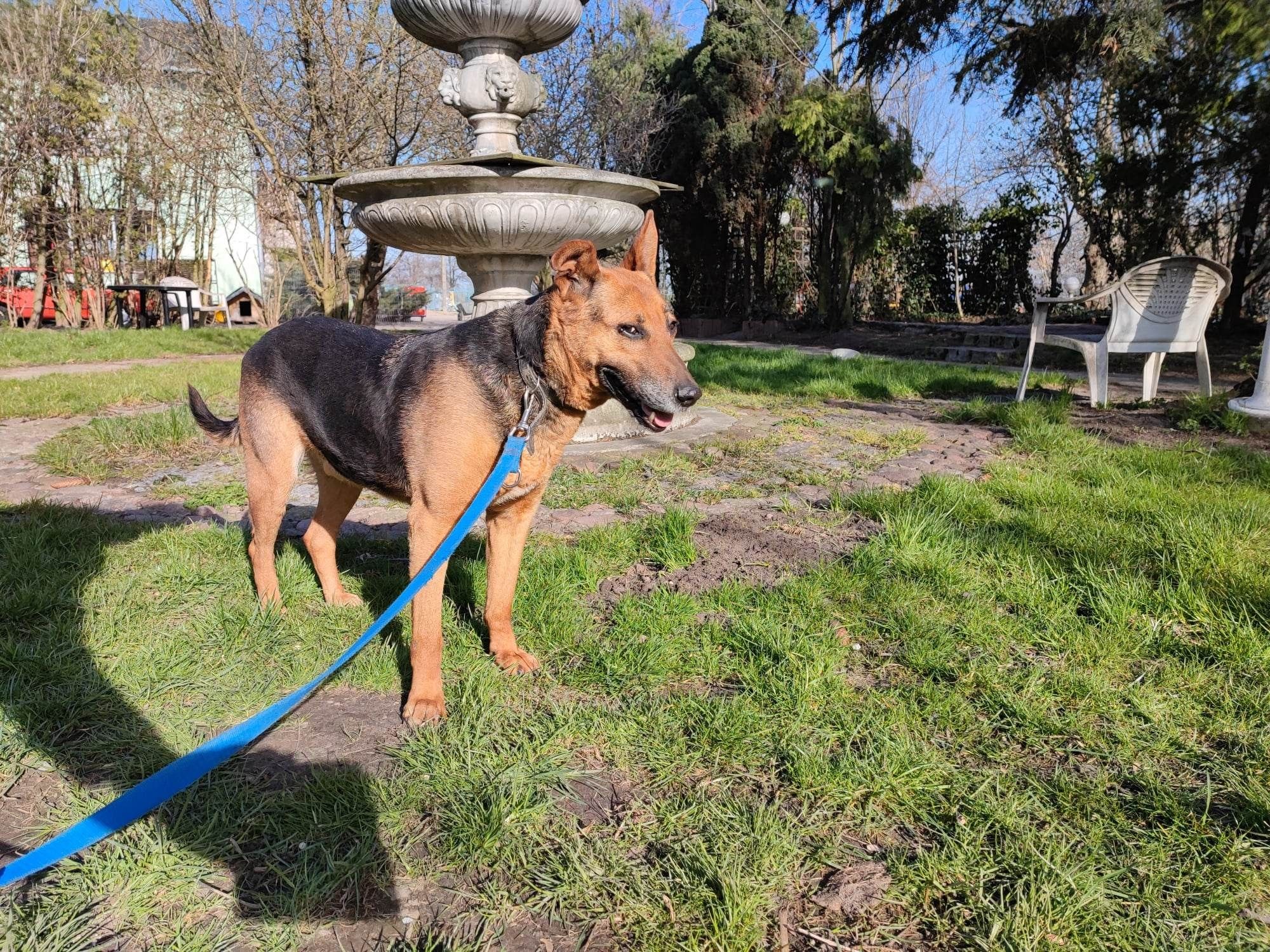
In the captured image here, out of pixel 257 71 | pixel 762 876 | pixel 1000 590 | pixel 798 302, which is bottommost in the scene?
pixel 762 876

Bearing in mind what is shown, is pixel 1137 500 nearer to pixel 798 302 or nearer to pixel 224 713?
pixel 224 713

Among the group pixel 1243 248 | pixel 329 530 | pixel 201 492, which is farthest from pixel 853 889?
pixel 1243 248

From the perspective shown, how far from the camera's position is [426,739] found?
7.80 ft

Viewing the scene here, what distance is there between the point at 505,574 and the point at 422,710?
2.07 ft

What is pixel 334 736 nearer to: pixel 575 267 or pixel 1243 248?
pixel 575 267

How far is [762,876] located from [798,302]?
21.8 m

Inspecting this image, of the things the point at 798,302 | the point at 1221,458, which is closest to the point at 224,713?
the point at 1221,458

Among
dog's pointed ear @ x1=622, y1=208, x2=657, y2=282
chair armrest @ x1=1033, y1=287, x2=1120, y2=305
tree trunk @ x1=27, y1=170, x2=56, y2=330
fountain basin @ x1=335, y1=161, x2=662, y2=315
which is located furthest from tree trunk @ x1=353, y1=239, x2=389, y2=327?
dog's pointed ear @ x1=622, y1=208, x2=657, y2=282

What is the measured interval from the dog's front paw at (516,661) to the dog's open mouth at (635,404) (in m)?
1.03

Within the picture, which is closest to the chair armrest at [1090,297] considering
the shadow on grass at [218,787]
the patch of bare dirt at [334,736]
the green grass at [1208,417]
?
the green grass at [1208,417]

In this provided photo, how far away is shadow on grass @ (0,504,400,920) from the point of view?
183 centimetres

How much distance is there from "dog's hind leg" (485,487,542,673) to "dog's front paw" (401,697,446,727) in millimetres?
346

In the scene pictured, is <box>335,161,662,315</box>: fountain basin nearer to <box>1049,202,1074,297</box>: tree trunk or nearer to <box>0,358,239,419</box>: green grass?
<box>0,358,239,419</box>: green grass

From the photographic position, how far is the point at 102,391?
8.59 metres
